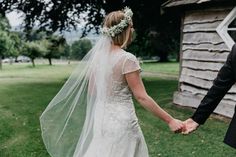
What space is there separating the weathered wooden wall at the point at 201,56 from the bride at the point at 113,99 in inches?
290

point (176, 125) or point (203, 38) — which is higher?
point (203, 38)

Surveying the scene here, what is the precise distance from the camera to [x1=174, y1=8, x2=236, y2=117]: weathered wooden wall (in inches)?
538

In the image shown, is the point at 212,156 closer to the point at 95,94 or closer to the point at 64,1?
the point at 95,94

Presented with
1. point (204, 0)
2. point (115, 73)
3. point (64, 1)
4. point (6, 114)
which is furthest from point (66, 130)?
point (64, 1)

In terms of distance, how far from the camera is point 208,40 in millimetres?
14398

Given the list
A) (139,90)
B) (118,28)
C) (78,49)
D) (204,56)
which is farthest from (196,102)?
(78,49)

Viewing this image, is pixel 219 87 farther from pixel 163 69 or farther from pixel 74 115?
pixel 163 69

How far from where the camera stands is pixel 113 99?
225 inches

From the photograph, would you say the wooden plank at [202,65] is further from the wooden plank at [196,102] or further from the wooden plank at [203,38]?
the wooden plank at [196,102]

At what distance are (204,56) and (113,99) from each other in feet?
30.4

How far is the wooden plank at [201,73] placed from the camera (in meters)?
14.1

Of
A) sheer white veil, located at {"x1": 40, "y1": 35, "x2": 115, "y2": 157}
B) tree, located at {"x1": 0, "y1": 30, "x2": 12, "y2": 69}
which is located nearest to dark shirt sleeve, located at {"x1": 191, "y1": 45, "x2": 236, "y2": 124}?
sheer white veil, located at {"x1": 40, "y1": 35, "x2": 115, "y2": 157}

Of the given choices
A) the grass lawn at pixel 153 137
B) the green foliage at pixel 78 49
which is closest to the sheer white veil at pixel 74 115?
the grass lawn at pixel 153 137

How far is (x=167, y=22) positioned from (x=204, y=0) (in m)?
14.3
